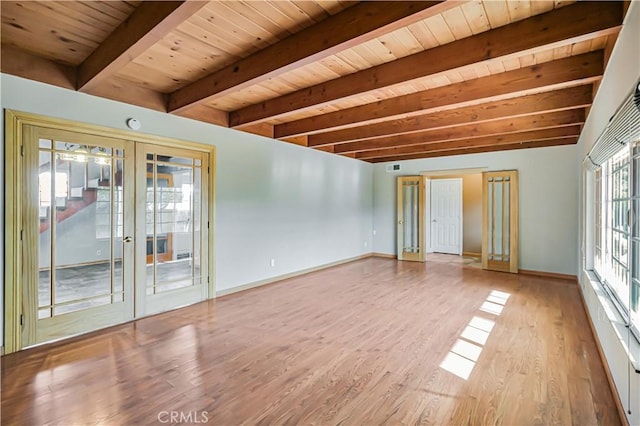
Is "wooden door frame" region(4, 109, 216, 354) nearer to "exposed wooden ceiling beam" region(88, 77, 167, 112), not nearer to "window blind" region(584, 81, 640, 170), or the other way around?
"exposed wooden ceiling beam" region(88, 77, 167, 112)

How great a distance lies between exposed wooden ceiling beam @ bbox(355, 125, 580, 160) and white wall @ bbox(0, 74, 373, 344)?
3.73 ft

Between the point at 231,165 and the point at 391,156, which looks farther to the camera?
the point at 391,156

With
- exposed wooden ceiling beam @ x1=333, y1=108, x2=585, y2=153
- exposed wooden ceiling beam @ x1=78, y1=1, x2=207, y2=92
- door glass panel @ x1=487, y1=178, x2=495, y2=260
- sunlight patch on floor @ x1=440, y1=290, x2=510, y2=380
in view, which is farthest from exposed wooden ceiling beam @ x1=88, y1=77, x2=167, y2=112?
door glass panel @ x1=487, y1=178, x2=495, y2=260

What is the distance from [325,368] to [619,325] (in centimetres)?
209

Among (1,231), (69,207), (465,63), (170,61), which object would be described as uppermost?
(170,61)

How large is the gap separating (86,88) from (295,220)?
3550 millimetres

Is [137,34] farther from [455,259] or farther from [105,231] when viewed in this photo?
[455,259]

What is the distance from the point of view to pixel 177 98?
3742mm

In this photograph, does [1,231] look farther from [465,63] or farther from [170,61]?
[465,63]

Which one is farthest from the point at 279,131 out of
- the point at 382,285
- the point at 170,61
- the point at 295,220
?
the point at 382,285

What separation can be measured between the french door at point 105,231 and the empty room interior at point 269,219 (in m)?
0.02

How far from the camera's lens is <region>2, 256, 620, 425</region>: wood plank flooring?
2.02m

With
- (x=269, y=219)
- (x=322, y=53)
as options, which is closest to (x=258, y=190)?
(x=269, y=219)

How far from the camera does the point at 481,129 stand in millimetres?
5082
